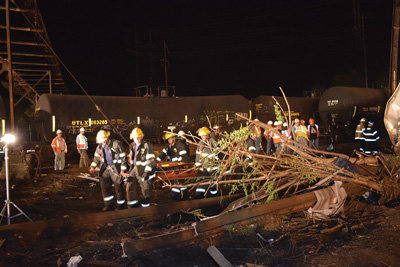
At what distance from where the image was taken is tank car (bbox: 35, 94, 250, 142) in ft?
44.9

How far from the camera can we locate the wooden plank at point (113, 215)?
17.1 ft

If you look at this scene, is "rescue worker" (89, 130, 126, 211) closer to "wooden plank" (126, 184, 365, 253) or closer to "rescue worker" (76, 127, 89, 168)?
Answer: "wooden plank" (126, 184, 365, 253)

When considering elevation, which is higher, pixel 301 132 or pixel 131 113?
pixel 131 113

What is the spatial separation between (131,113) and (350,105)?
11.3 metres

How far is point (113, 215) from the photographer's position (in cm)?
579

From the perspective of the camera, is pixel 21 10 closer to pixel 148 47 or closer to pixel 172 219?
pixel 172 219

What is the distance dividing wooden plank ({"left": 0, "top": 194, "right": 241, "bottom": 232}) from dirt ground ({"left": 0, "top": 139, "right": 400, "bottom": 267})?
92 mm

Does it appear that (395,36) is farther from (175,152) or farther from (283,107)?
(283,107)

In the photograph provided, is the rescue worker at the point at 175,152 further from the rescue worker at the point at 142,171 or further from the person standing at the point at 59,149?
the person standing at the point at 59,149

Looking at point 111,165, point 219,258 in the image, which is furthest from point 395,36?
point 219,258

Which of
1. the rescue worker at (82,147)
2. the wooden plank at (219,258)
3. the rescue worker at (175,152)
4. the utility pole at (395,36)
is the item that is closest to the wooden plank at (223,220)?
the wooden plank at (219,258)

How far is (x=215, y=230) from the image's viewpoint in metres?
4.79

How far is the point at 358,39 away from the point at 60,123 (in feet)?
84.8

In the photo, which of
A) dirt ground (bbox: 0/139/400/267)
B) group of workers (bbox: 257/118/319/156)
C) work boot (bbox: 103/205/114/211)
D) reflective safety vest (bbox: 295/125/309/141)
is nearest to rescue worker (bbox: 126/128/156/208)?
work boot (bbox: 103/205/114/211)
